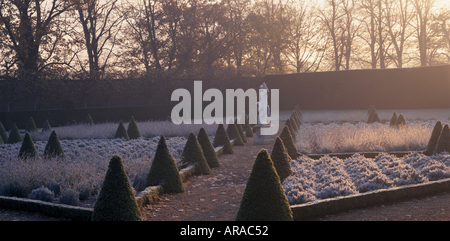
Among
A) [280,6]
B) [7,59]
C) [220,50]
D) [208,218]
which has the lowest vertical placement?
[208,218]

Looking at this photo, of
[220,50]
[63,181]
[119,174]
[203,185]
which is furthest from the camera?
[220,50]

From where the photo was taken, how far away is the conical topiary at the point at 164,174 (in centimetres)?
633

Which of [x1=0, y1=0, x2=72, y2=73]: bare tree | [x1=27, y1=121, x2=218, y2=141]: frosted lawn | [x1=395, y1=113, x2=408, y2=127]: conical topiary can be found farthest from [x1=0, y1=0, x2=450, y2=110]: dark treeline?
[x1=395, y1=113, x2=408, y2=127]: conical topiary

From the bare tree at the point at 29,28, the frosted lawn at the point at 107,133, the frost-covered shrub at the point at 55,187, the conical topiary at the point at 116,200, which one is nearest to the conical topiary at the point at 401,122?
the frosted lawn at the point at 107,133

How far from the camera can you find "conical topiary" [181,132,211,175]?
8039 millimetres

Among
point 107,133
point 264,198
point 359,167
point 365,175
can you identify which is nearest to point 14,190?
point 264,198

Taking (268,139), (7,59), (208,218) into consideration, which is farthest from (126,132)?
(7,59)

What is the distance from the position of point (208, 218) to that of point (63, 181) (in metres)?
2.99

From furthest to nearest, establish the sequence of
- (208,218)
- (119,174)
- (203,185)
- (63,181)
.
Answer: (203,185) < (63,181) < (208,218) < (119,174)

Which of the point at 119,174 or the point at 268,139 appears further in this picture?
the point at 268,139

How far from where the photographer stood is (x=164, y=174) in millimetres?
6363

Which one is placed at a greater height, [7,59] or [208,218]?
[7,59]

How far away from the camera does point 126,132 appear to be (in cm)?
1335
